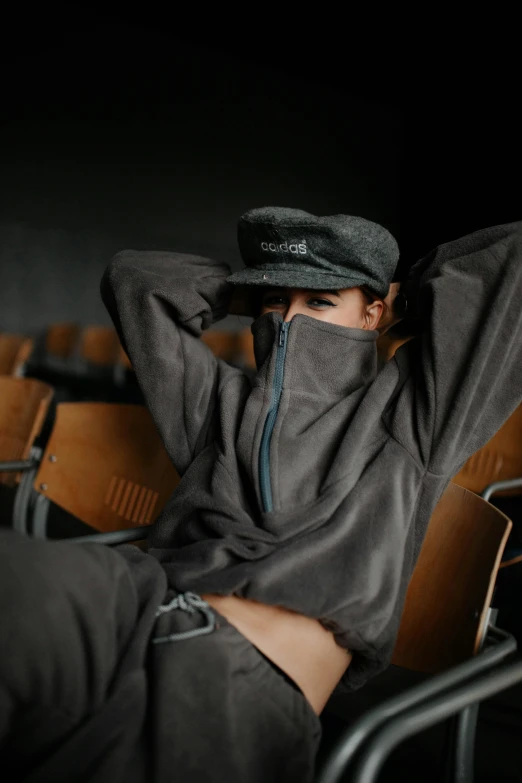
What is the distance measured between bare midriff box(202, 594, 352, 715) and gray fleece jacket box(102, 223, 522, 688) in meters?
0.03

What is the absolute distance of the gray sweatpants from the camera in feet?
2.37

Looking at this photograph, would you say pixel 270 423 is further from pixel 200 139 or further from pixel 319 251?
pixel 200 139

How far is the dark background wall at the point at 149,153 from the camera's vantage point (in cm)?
612

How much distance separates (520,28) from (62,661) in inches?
210

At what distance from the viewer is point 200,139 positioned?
260 inches

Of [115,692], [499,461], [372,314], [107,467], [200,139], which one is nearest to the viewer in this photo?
[115,692]

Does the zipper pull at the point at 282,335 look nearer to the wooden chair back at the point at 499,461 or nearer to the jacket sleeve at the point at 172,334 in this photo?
the jacket sleeve at the point at 172,334

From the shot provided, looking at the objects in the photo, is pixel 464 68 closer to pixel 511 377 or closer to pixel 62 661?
pixel 511 377

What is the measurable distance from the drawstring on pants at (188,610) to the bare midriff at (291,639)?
0.05 meters

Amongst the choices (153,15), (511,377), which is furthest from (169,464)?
(153,15)

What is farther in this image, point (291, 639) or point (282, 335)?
point (282, 335)

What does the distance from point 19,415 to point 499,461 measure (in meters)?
1.45

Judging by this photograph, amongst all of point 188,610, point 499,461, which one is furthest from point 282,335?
point 499,461

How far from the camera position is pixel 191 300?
141cm
